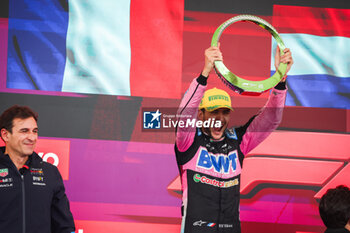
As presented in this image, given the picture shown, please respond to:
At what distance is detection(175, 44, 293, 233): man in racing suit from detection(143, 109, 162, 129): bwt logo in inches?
29.0

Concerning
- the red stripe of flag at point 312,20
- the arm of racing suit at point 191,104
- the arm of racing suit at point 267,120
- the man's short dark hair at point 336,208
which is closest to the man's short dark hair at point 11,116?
the arm of racing suit at point 191,104

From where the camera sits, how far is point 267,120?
2551mm

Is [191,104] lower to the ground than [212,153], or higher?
higher

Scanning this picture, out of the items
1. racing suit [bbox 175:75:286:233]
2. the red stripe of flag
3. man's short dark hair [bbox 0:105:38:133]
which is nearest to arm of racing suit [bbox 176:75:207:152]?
racing suit [bbox 175:75:286:233]

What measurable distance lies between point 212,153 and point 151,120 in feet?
3.06

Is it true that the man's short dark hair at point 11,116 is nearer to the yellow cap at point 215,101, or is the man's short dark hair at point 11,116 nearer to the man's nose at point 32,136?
the man's nose at point 32,136

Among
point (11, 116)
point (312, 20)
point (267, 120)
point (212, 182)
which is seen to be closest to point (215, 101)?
point (267, 120)

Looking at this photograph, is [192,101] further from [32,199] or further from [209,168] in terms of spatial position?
[32,199]

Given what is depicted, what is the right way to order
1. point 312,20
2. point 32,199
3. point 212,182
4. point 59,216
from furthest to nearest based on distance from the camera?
point 312,20
point 212,182
point 59,216
point 32,199

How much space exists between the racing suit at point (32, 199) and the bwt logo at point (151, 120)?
104cm

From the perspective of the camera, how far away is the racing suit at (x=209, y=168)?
2346 mm

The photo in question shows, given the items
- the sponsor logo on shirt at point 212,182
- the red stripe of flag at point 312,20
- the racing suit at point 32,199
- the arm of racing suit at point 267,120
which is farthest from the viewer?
the red stripe of flag at point 312,20

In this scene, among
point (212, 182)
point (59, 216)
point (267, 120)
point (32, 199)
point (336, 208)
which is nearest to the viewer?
point (336, 208)

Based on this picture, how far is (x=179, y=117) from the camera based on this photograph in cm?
235
